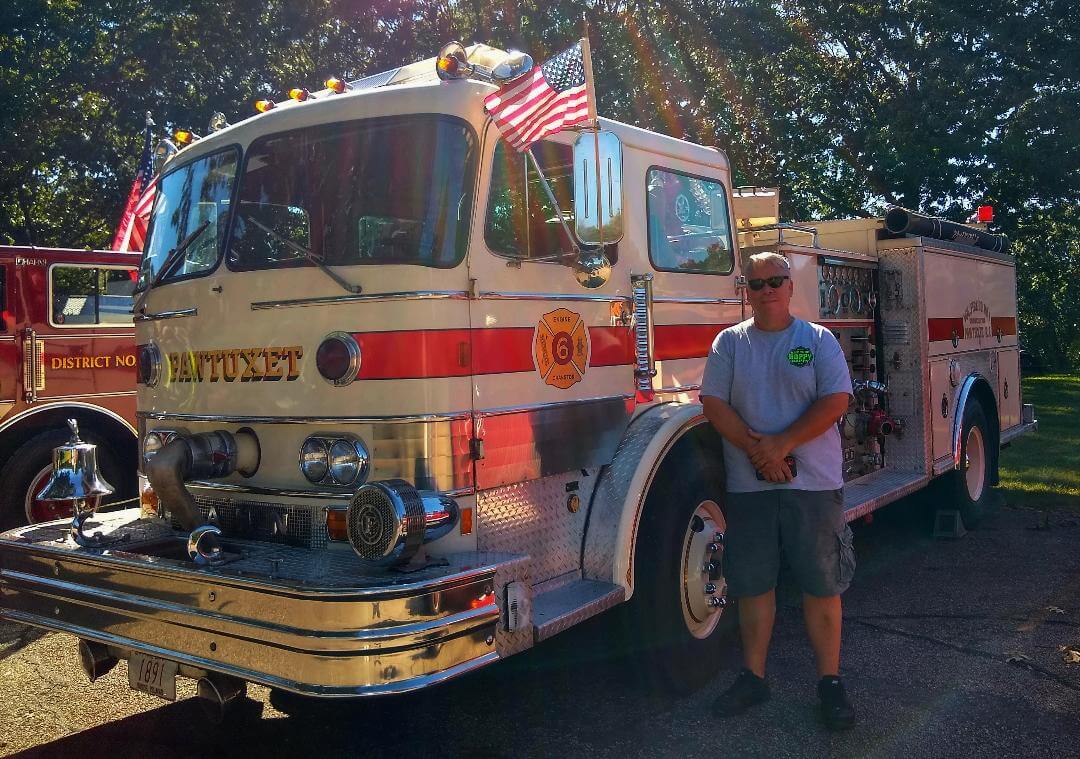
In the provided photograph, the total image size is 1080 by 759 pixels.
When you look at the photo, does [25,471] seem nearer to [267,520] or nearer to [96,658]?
[96,658]

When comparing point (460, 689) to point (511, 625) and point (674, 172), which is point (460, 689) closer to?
point (511, 625)

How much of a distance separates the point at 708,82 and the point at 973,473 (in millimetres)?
10948

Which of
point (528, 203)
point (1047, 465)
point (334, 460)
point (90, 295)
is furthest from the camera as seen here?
point (1047, 465)

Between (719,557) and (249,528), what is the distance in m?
2.11

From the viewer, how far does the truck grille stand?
11.7ft

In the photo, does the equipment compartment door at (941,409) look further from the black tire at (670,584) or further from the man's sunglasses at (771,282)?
the man's sunglasses at (771,282)

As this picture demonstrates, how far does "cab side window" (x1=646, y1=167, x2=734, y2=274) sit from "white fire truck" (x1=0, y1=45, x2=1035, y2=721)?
0.06 ft

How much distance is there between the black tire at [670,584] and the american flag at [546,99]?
1.63m

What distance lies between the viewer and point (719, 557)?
4.57 meters

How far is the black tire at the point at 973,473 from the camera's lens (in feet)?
24.1

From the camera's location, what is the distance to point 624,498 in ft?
13.1

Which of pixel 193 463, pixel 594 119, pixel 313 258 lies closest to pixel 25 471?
pixel 193 463

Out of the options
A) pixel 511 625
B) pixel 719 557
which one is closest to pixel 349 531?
pixel 511 625

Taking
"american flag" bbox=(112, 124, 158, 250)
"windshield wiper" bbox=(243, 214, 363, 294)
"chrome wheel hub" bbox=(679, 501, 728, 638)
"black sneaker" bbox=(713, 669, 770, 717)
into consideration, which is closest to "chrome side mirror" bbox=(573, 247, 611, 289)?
"windshield wiper" bbox=(243, 214, 363, 294)
